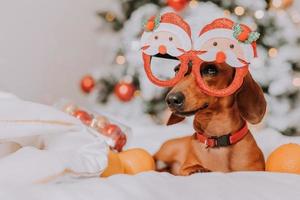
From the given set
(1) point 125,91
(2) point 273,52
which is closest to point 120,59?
(1) point 125,91

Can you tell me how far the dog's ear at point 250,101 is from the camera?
1.05 m

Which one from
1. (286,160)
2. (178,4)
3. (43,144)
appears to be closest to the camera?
(286,160)

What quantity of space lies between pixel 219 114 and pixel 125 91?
1.12m

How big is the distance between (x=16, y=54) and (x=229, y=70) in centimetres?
145

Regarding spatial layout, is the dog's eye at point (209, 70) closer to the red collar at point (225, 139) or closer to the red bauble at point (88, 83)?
the red collar at point (225, 139)

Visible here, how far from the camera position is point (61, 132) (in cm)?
117

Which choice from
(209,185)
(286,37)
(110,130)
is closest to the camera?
(209,185)

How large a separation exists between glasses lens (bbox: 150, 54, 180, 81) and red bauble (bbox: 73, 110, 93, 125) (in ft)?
1.77

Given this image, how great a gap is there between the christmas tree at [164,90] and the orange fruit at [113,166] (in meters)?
0.50

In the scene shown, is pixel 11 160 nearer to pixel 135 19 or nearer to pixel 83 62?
pixel 135 19

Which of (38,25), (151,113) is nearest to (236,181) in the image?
(151,113)

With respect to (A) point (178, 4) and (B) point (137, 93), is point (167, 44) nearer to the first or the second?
(A) point (178, 4)

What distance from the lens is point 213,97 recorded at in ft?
3.41

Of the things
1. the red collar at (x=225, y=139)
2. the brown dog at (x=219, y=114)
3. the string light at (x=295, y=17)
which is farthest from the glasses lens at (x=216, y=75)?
the string light at (x=295, y=17)
